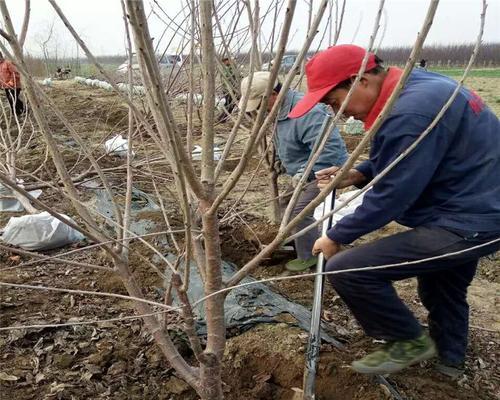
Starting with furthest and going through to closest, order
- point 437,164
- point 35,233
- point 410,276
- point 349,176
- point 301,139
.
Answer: point 35,233 < point 301,139 < point 349,176 < point 410,276 < point 437,164

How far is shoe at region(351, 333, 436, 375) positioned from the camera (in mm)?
2137

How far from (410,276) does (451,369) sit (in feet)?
2.20

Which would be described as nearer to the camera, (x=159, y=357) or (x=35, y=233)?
(x=159, y=357)

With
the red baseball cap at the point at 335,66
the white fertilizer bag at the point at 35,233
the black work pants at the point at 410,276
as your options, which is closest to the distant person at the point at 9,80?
the white fertilizer bag at the point at 35,233

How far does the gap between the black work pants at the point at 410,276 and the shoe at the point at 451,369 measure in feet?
0.10

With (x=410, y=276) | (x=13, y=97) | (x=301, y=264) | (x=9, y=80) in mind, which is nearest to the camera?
(x=410, y=276)

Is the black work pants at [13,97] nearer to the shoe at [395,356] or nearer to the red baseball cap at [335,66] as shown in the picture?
the red baseball cap at [335,66]

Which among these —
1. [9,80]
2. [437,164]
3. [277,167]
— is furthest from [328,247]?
[9,80]

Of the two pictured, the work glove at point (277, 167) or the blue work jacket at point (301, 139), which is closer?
the blue work jacket at point (301, 139)

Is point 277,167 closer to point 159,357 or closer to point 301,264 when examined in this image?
point 301,264

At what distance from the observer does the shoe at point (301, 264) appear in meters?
3.77

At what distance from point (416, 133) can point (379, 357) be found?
992mm

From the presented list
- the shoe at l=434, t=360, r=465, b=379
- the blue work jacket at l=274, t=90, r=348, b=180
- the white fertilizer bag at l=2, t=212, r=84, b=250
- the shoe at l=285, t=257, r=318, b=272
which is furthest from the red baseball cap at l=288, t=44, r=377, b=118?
the white fertilizer bag at l=2, t=212, r=84, b=250

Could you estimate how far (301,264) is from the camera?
379 cm
